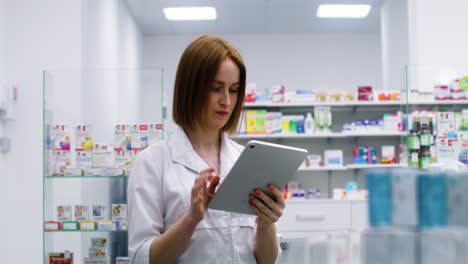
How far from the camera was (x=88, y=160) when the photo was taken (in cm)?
270

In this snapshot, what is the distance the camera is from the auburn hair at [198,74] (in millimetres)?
1380

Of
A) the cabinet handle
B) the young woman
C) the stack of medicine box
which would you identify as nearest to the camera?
the stack of medicine box

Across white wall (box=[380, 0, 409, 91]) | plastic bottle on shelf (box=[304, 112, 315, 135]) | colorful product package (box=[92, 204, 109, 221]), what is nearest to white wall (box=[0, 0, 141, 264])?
colorful product package (box=[92, 204, 109, 221])

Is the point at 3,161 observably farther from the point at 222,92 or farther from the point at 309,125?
the point at 309,125

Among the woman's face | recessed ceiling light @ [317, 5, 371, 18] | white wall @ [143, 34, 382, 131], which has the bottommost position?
the woman's face

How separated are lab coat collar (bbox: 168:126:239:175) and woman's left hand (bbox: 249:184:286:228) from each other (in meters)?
0.22

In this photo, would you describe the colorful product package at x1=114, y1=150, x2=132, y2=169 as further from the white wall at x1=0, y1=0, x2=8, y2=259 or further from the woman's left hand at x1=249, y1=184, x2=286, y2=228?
the woman's left hand at x1=249, y1=184, x2=286, y2=228

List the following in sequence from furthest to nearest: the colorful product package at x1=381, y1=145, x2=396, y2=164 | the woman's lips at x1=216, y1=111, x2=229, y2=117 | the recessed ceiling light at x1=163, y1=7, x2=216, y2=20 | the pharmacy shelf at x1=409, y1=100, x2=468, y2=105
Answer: the recessed ceiling light at x1=163, y1=7, x2=216, y2=20 → the colorful product package at x1=381, y1=145, x2=396, y2=164 → the pharmacy shelf at x1=409, y1=100, x2=468, y2=105 → the woman's lips at x1=216, y1=111, x2=229, y2=117

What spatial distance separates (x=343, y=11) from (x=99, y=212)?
516cm

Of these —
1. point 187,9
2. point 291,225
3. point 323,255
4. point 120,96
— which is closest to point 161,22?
point 187,9

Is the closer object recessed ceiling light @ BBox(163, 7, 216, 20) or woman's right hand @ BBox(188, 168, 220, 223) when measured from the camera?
woman's right hand @ BBox(188, 168, 220, 223)

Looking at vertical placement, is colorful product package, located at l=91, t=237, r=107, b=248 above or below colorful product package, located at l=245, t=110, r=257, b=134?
below

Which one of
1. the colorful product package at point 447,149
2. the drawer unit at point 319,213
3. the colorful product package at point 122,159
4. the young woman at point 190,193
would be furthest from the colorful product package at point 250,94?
the young woman at point 190,193

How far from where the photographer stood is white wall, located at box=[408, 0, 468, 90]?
165 inches
